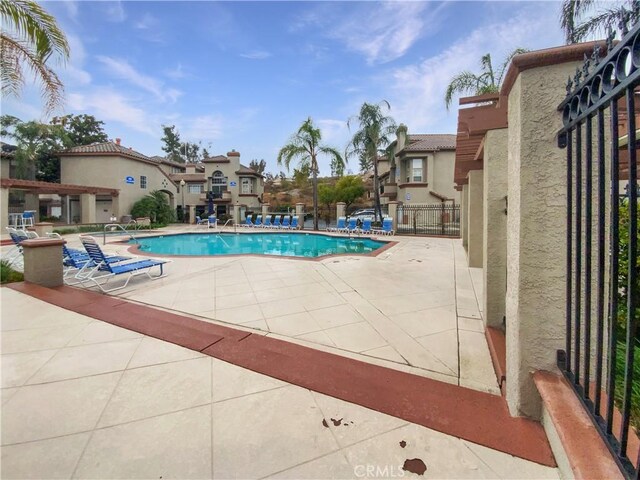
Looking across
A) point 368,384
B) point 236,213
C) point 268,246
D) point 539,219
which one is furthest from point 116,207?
point 539,219

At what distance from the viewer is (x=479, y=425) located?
7.44ft

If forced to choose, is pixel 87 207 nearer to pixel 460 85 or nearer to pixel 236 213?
pixel 236 213

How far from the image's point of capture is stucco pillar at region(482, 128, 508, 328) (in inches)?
157

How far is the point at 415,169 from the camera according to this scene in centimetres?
2722

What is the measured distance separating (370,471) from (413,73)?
1381cm

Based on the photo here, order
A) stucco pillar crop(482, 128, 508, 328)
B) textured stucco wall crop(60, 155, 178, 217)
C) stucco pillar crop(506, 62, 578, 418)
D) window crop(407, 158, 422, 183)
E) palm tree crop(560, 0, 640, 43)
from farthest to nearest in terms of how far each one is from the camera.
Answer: window crop(407, 158, 422, 183) < textured stucco wall crop(60, 155, 178, 217) < palm tree crop(560, 0, 640, 43) < stucco pillar crop(482, 128, 508, 328) < stucco pillar crop(506, 62, 578, 418)

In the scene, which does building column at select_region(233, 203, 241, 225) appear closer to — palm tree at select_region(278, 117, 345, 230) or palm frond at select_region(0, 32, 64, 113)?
palm tree at select_region(278, 117, 345, 230)

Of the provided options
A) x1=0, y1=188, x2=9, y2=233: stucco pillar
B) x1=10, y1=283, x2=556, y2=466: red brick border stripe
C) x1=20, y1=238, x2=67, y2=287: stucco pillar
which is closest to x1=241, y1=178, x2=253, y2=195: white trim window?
x1=0, y1=188, x2=9, y2=233: stucco pillar

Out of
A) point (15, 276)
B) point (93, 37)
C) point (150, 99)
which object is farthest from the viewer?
point (150, 99)

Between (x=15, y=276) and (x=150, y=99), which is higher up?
(x=150, y=99)

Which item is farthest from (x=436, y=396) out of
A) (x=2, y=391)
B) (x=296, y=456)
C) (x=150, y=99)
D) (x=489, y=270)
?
(x=150, y=99)

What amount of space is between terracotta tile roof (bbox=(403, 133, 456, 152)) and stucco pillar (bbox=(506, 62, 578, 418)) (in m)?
26.3

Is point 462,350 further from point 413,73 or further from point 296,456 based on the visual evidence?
point 413,73

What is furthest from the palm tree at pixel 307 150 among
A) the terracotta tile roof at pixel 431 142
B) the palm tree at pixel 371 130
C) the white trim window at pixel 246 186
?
the white trim window at pixel 246 186
